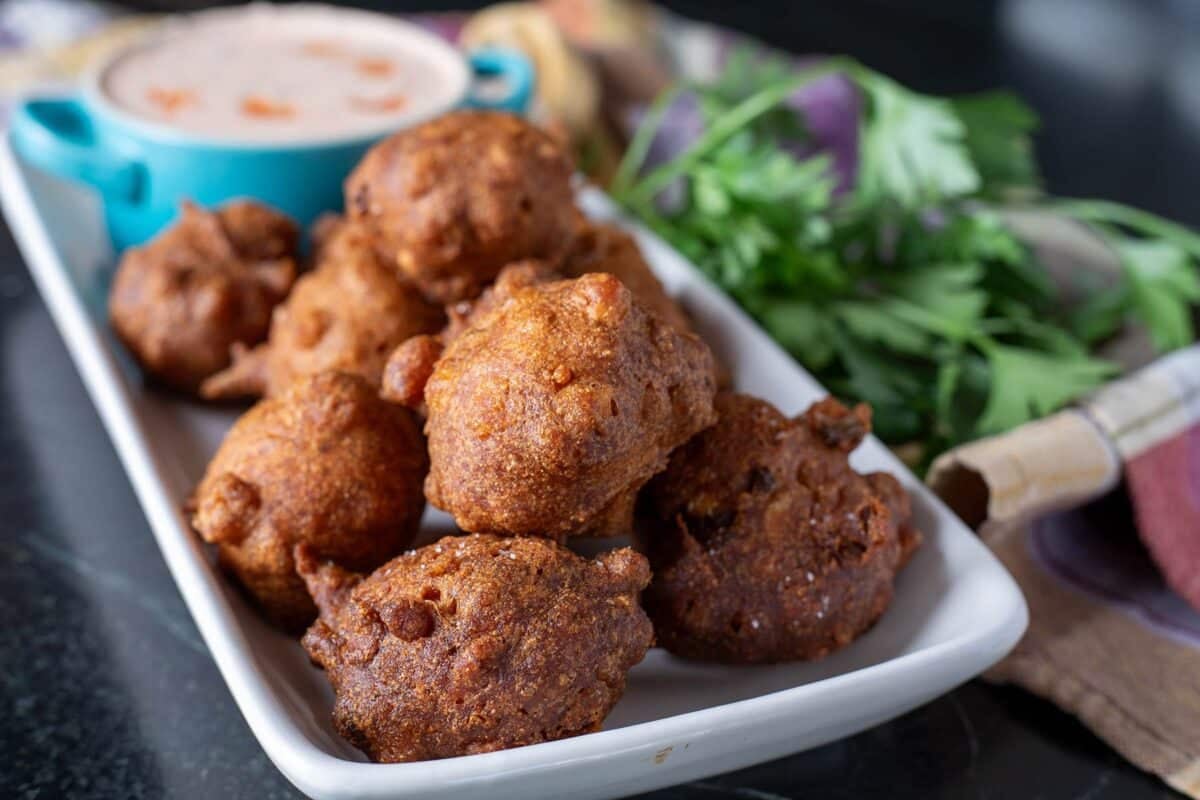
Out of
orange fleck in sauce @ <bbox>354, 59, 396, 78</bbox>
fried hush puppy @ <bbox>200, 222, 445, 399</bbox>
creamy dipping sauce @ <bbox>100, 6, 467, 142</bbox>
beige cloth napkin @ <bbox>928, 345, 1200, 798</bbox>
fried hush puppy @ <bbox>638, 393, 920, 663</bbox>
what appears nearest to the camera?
fried hush puppy @ <bbox>638, 393, 920, 663</bbox>

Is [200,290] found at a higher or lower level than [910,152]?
lower

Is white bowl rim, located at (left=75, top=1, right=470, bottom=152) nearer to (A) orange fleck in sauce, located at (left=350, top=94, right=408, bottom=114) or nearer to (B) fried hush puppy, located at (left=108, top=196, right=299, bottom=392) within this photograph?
(A) orange fleck in sauce, located at (left=350, top=94, right=408, bottom=114)

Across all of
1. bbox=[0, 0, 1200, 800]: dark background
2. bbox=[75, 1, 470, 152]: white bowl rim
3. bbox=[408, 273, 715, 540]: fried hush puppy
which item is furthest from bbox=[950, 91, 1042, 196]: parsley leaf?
bbox=[408, 273, 715, 540]: fried hush puppy

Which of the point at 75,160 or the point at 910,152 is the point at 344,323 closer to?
the point at 75,160

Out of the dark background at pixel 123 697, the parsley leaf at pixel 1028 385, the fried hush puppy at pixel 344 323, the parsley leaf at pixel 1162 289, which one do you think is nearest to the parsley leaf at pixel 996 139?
the parsley leaf at pixel 1162 289

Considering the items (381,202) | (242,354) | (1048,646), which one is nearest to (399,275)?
(381,202)

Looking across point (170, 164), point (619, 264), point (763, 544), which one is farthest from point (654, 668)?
point (170, 164)

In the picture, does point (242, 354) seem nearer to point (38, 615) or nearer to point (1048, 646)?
point (38, 615)
